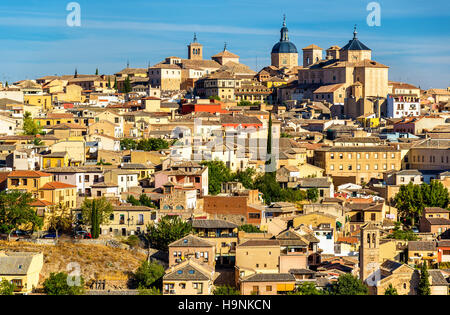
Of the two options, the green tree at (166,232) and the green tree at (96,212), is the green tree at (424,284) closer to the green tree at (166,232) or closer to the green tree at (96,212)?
the green tree at (166,232)

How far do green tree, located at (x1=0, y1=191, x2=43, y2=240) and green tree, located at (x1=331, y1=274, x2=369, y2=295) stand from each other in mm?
8390

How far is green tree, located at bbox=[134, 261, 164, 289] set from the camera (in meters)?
19.0

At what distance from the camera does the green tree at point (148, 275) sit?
19.0 m

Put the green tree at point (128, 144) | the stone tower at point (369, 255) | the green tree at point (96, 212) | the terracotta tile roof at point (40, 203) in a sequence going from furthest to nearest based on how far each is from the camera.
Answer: the green tree at point (128, 144)
the terracotta tile roof at point (40, 203)
the green tree at point (96, 212)
the stone tower at point (369, 255)

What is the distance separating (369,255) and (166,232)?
204 inches

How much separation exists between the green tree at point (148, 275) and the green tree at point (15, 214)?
12.9 feet

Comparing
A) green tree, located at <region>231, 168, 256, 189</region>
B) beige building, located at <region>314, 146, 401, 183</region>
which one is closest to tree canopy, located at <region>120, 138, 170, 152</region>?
green tree, located at <region>231, 168, 256, 189</region>

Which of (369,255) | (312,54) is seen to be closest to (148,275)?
(369,255)

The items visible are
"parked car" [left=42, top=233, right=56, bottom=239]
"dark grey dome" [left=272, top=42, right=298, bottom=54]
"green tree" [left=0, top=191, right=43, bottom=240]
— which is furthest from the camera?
"dark grey dome" [left=272, top=42, right=298, bottom=54]

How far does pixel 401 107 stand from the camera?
164 ft

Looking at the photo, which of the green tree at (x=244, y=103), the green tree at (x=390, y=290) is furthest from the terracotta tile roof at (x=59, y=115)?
the green tree at (x=390, y=290)

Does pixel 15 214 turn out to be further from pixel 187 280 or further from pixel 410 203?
pixel 410 203

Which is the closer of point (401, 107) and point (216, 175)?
point (216, 175)

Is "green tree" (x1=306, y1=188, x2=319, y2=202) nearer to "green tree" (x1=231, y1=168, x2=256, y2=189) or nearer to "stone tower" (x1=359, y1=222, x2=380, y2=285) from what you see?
"green tree" (x1=231, y1=168, x2=256, y2=189)
